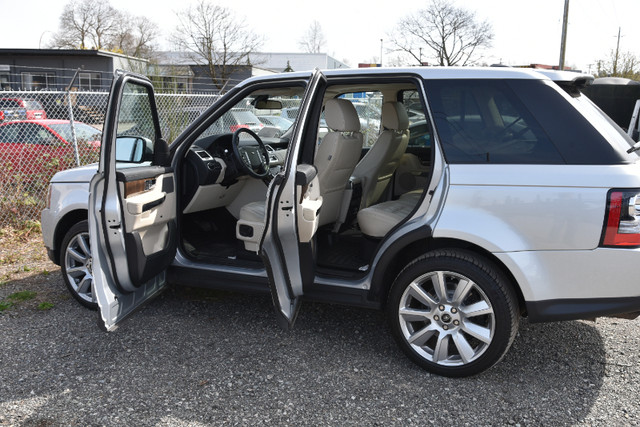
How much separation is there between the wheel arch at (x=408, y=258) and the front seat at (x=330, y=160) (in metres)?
0.75

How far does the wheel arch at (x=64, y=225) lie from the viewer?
4.38m

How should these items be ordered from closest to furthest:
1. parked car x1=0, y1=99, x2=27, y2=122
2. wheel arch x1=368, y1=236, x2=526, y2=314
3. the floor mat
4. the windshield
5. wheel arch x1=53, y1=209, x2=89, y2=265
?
wheel arch x1=368, y1=236, x2=526, y2=314 → the floor mat → wheel arch x1=53, y1=209, x2=89, y2=265 → parked car x1=0, y1=99, x2=27, y2=122 → the windshield

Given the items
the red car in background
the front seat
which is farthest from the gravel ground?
the red car in background

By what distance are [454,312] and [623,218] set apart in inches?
42.0

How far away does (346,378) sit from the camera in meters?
3.38

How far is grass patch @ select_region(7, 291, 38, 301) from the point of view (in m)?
4.69

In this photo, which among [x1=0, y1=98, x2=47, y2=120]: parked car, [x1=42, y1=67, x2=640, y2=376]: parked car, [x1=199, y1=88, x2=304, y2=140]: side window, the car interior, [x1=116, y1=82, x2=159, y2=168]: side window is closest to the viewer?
[x1=42, y1=67, x2=640, y2=376]: parked car

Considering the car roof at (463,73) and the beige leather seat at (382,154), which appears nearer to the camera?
the car roof at (463,73)

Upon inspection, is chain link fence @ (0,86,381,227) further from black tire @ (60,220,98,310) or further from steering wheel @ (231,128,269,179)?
black tire @ (60,220,98,310)

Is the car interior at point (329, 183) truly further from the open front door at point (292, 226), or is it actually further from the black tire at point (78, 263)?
the black tire at point (78, 263)

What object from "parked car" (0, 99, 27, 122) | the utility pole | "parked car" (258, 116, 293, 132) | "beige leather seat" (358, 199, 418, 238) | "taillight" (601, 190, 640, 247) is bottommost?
"beige leather seat" (358, 199, 418, 238)

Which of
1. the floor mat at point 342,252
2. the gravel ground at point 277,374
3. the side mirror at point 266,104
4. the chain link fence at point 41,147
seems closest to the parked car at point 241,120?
the chain link fence at point 41,147

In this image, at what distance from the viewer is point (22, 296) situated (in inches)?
185

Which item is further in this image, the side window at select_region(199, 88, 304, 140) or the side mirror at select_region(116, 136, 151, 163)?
the side window at select_region(199, 88, 304, 140)
